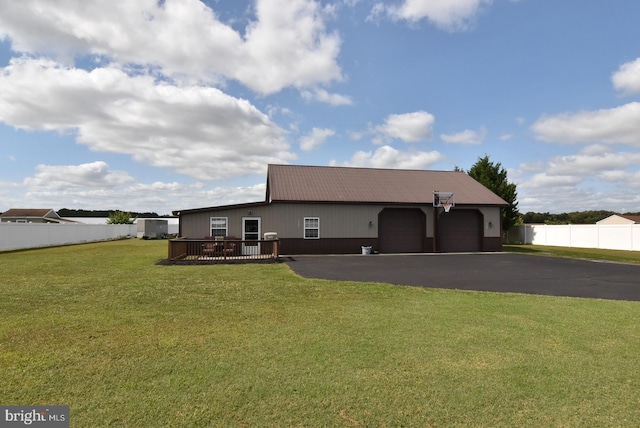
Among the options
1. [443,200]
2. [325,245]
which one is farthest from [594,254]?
[325,245]

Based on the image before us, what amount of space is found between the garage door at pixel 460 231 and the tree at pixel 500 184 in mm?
15503

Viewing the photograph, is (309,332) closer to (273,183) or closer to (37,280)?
(37,280)

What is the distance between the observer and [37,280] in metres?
10.7

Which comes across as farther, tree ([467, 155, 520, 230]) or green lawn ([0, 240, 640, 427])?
tree ([467, 155, 520, 230])

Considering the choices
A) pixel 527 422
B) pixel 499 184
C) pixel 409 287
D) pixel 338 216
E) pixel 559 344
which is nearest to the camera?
pixel 527 422

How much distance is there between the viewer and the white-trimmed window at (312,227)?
68.6ft

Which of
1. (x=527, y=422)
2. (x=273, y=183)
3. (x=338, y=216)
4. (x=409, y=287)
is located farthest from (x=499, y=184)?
(x=527, y=422)

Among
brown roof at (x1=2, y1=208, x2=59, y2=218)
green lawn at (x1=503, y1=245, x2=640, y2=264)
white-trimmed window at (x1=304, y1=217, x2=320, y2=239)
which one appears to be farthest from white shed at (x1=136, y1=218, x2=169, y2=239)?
green lawn at (x1=503, y1=245, x2=640, y2=264)

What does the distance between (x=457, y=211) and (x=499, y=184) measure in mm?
17196

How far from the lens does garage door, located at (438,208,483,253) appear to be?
75.6 ft

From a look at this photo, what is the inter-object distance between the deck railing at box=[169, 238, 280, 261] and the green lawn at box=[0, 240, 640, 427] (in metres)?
8.03

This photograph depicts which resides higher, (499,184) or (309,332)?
(499,184)

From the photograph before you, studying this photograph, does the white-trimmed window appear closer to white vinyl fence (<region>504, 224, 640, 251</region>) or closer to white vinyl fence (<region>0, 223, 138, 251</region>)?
white vinyl fence (<region>0, 223, 138, 251</region>)

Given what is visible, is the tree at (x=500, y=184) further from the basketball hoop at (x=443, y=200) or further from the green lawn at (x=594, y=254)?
the basketball hoop at (x=443, y=200)
